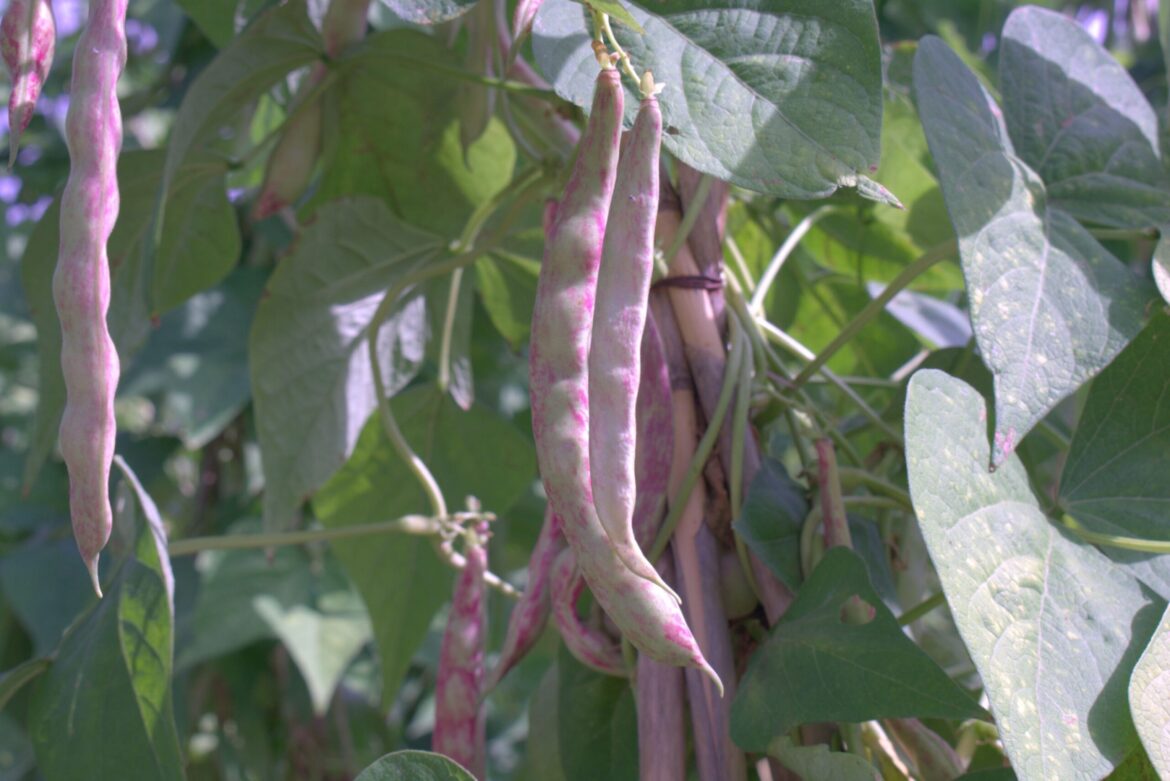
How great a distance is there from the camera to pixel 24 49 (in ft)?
1.20

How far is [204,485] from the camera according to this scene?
A: 1.27 meters

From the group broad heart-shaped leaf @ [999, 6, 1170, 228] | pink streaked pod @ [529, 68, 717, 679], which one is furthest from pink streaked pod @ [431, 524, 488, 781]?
broad heart-shaped leaf @ [999, 6, 1170, 228]

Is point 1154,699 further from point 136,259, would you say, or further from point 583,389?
point 136,259

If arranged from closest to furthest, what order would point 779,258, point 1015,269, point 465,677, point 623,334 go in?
point 623,334 < point 1015,269 < point 465,677 < point 779,258

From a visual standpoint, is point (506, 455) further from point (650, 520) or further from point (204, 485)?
point (204, 485)

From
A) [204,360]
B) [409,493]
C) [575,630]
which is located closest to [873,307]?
[575,630]

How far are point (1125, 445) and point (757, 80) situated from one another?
9.0 inches

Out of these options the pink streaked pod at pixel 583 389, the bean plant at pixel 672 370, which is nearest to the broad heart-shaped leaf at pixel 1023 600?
the bean plant at pixel 672 370

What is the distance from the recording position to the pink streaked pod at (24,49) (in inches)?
14.4

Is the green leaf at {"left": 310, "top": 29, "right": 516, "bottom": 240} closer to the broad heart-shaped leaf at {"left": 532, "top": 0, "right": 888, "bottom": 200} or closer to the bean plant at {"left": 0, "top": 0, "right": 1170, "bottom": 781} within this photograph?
the bean plant at {"left": 0, "top": 0, "right": 1170, "bottom": 781}

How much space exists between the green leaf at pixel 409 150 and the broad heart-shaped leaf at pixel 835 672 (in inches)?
13.3

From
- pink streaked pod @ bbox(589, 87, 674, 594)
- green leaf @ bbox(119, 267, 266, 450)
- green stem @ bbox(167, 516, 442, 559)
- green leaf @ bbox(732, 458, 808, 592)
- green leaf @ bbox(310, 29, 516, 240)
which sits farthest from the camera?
green leaf @ bbox(119, 267, 266, 450)

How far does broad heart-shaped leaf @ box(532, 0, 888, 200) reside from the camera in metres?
0.37

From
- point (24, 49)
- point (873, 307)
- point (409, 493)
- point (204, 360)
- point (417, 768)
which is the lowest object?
point (204, 360)
